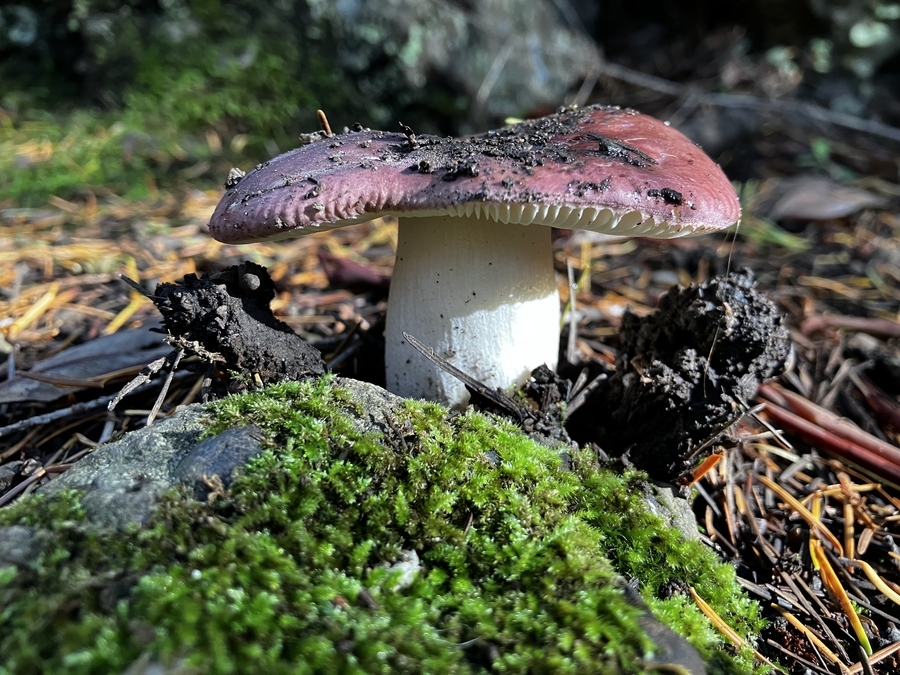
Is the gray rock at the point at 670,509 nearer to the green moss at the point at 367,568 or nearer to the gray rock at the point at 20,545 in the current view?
the green moss at the point at 367,568

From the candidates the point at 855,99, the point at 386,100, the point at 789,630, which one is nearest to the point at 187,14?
the point at 386,100

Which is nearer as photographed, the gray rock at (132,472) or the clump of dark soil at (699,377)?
the gray rock at (132,472)

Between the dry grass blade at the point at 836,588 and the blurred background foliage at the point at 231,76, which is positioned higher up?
the blurred background foliage at the point at 231,76

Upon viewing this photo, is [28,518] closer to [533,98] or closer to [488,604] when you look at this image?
[488,604]

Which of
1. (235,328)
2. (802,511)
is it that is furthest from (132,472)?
(802,511)

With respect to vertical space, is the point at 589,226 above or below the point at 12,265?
above

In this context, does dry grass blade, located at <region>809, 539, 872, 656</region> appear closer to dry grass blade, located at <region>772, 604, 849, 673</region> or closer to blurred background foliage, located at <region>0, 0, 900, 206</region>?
dry grass blade, located at <region>772, 604, 849, 673</region>

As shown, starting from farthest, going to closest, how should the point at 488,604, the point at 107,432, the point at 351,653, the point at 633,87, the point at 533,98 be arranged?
the point at 633,87
the point at 533,98
the point at 107,432
the point at 488,604
the point at 351,653

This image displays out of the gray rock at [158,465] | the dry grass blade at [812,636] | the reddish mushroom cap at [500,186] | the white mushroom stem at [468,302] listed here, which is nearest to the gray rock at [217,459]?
the gray rock at [158,465]
